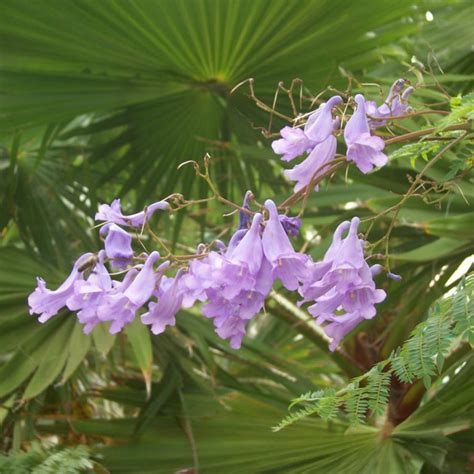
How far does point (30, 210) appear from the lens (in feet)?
8.23

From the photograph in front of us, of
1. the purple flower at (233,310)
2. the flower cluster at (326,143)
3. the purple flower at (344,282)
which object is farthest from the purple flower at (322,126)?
the purple flower at (233,310)

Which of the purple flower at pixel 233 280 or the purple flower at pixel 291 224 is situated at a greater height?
the purple flower at pixel 291 224

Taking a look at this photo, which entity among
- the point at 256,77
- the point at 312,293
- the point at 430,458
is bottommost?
the point at 430,458

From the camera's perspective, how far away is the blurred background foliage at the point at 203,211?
6.13 ft

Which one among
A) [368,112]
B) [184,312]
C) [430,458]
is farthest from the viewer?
[184,312]

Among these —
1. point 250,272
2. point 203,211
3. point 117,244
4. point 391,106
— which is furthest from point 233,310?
point 203,211

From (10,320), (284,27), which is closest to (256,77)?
(284,27)

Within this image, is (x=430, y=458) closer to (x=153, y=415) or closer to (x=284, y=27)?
(x=153, y=415)

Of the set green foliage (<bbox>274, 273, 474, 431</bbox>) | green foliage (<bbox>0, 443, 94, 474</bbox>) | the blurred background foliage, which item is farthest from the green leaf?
green foliage (<bbox>274, 273, 474, 431</bbox>)

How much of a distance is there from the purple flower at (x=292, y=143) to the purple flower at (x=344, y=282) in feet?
0.36

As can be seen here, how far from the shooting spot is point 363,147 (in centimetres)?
102

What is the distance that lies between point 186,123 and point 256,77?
0.31 meters

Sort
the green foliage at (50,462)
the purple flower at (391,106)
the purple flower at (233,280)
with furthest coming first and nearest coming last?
the green foliage at (50,462)
the purple flower at (391,106)
the purple flower at (233,280)

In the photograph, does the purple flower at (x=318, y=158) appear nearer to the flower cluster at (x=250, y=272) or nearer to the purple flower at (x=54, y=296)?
the flower cluster at (x=250, y=272)
